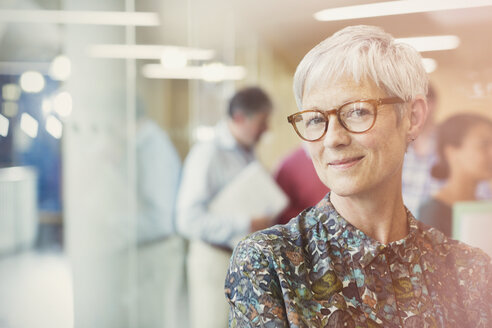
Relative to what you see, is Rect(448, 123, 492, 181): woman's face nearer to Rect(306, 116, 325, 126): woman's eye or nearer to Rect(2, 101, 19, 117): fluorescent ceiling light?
Rect(306, 116, 325, 126): woman's eye

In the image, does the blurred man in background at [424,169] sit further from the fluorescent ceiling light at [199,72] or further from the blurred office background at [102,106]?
the fluorescent ceiling light at [199,72]

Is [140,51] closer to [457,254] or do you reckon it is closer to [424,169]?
[424,169]

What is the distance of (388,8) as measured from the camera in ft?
3.98

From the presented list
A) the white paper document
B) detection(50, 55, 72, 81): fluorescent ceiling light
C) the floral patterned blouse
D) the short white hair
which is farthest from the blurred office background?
the floral patterned blouse

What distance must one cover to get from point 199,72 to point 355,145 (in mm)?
2284

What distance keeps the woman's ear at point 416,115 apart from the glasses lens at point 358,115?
0.26ft

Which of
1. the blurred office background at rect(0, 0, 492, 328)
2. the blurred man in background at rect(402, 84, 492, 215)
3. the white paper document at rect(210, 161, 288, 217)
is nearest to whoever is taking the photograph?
the blurred man in background at rect(402, 84, 492, 215)

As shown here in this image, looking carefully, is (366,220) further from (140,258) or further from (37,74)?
(140,258)

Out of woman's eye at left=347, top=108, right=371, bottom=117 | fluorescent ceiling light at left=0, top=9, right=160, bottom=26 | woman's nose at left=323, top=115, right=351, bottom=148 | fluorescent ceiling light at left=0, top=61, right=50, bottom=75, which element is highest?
fluorescent ceiling light at left=0, top=9, right=160, bottom=26

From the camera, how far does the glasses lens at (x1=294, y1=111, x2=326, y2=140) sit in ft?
2.57

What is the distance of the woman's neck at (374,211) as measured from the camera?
0.82 meters

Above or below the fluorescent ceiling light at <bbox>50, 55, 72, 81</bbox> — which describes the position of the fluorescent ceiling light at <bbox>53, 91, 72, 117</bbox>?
below

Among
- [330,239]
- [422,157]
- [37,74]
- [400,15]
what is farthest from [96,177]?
[330,239]

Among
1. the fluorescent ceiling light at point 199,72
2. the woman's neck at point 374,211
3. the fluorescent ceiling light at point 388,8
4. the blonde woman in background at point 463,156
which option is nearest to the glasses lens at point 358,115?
the woman's neck at point 374,211
